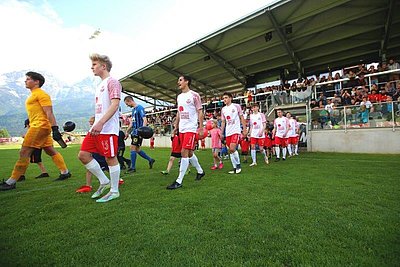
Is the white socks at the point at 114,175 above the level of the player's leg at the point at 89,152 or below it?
below

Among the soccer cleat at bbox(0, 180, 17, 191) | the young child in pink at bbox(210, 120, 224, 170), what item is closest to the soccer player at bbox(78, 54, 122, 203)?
the soccer cleat at bbox(0, 180, 17, 191)

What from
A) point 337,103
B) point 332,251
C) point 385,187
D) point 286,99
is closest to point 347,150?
point 337,103

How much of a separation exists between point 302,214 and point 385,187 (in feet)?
7.94

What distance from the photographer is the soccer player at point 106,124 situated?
3.82 m

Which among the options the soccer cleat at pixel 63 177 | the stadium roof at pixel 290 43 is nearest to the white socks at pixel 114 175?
the soccer cleat at pixel 63 177

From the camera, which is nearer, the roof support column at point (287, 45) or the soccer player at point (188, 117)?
the soccer player at point (188, 117)

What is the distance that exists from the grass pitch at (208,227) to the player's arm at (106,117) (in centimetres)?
106

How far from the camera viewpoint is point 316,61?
19219 mm

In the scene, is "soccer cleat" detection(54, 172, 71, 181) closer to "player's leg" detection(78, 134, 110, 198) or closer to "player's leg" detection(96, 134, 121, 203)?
"player's leg" detection(78, 134, 110, 198)

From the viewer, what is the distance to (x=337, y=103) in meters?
12.6

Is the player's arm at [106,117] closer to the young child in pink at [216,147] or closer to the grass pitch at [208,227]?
the grass pitch at [208,227]

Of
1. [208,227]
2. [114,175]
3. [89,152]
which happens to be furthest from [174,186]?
[208,227]

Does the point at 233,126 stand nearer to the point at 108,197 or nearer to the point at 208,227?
the point at 108,197

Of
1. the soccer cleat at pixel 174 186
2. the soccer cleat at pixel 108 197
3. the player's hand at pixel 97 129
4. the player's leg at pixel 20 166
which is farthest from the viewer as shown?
the player's leg at pixel 20 166
